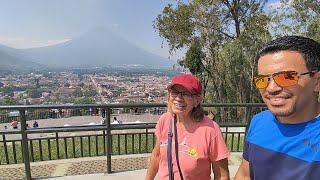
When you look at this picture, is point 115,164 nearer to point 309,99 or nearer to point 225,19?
point 309,99

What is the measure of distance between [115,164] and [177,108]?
3134mm

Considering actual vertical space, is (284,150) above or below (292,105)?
below

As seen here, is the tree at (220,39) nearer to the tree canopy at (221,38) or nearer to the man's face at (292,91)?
the tree canopy at (221,38)

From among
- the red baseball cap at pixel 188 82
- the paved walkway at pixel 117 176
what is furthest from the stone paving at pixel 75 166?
the red baseball cap at pixel 188 82

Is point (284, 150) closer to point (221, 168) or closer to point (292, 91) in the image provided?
point (292, 91)

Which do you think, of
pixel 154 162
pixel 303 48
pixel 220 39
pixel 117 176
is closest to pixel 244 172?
pixel 303 48

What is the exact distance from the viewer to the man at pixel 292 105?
1.38 m

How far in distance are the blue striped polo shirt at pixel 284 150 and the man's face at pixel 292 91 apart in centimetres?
7

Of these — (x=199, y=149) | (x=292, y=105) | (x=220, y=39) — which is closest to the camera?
(x=292, y=105)

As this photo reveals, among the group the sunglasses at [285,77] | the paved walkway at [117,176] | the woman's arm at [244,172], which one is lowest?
the paved walkway at [117,176]

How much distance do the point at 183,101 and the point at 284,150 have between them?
94cm

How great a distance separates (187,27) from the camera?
874 inches

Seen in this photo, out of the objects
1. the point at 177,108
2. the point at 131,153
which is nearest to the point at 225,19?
the point at 131,153

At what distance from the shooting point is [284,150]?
1437 mm
